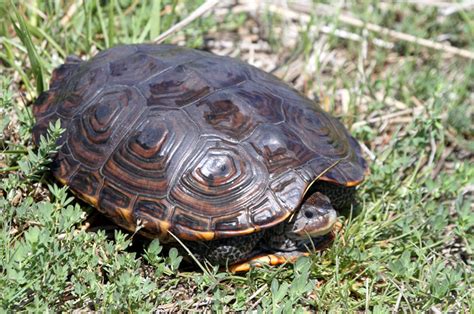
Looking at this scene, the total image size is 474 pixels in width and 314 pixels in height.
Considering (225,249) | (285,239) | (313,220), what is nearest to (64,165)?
(225,249)

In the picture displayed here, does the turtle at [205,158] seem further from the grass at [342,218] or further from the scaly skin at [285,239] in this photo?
the grass at [342,218]

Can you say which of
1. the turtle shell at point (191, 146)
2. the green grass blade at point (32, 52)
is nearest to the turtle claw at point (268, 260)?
the turtle shell at point (191, 146)

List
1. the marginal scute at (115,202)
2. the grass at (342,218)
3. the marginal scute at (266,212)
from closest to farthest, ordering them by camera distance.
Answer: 1. the grass at (342,218)
2. the marginal scute at (266,212)
3. the marginal scute at (115,202)

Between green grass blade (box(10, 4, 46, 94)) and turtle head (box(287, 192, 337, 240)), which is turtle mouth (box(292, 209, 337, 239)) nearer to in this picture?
turtle head (box(287, 192, 337, 240))

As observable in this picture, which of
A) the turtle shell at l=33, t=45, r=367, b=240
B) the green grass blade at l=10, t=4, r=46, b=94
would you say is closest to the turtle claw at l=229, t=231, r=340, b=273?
the turtle shell at l=33, t=45, r=367, b=240

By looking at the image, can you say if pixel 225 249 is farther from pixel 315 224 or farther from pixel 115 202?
pixel 115 202

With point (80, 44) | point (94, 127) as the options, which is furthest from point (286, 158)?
point (80, 44)

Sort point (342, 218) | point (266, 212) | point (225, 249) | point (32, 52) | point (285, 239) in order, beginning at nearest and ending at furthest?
1. point (266, 212)
2. point (225, 249)
3. point (285, 239)
4. point (342, 218)
5. point (32, 52)
